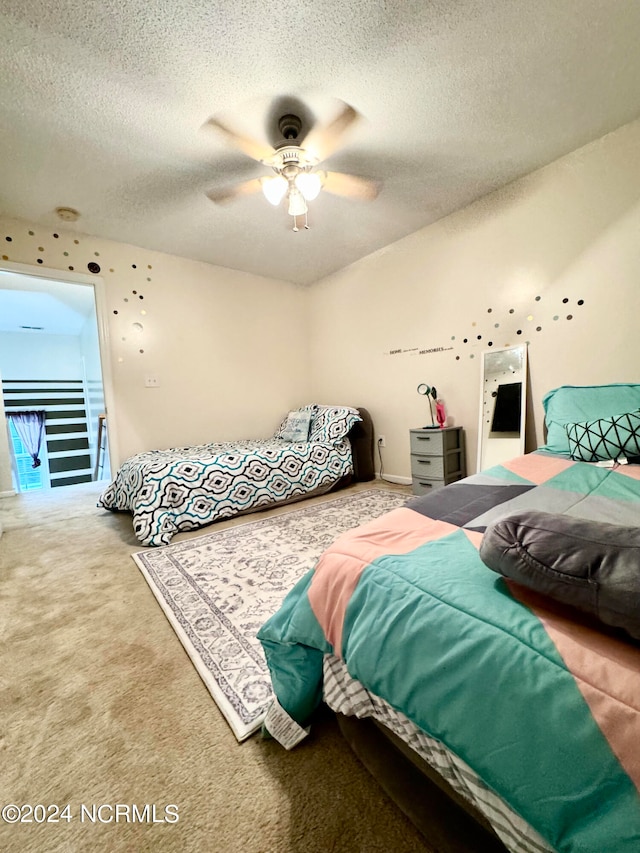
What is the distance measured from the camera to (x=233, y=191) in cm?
199

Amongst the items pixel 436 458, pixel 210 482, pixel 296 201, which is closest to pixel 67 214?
pixel 296 201

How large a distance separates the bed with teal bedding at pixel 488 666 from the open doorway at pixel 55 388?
486 cm

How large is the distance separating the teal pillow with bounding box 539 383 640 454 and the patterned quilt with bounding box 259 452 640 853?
44.4 inches

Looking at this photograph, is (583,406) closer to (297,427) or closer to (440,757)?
(440,757)

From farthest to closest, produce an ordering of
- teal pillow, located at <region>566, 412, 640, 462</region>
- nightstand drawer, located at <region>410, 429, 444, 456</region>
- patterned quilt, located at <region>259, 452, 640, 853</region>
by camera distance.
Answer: nightstand drawer, located at <region>410, 429, 444, 456</region>, teal pillow, located at <region>566, 412, 640, 462</region>, patterned quilt, located at <region>259, 452, 640, 853</region>

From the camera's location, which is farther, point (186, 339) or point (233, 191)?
point (186, 339)

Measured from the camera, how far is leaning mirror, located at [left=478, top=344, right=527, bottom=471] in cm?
252

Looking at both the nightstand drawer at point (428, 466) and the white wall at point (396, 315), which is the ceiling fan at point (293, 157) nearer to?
the white wall at point (396, 315)

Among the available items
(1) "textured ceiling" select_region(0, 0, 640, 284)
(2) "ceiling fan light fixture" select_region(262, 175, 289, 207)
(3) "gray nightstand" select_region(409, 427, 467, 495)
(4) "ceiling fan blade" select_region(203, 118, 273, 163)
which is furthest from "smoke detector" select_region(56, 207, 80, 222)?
(3) "gray nightstand" select_region(409, 427, 467, 495)

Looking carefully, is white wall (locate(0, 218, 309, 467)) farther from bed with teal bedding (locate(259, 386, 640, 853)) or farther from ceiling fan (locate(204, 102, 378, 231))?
bed with teal bedding (locate(259, 386, 640, 853))

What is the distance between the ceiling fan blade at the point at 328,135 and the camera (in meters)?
1.62

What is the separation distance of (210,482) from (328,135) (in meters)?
2.23

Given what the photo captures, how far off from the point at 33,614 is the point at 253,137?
2689 millimetres

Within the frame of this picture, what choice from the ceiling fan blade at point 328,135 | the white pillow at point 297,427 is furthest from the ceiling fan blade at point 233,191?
the white pillow at point 297,427
